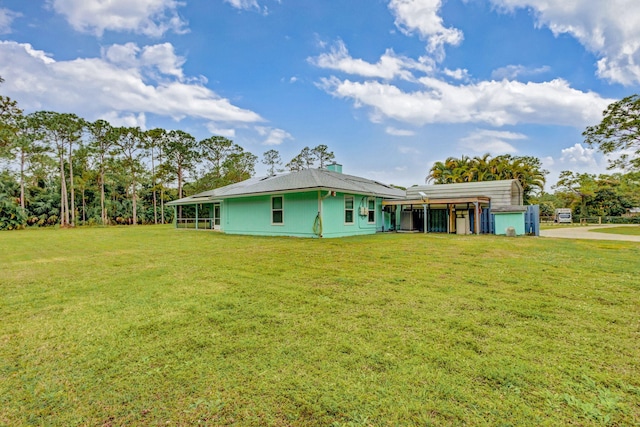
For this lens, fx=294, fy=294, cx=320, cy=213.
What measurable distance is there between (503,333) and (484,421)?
1365mm

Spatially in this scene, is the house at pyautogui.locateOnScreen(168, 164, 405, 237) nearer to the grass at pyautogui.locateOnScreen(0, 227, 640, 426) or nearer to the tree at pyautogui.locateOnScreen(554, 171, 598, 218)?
the grass at pyautogui.locateOnScreen(0, 227, 640, 426)

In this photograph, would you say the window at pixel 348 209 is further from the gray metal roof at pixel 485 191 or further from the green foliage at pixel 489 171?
the green foliage at pixel 489 171

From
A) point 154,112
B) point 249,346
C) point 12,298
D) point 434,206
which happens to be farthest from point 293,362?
point 154,112

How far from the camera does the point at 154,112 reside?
76.7 feet

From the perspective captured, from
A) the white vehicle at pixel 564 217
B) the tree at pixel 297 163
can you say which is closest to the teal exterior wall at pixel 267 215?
the tree at pixel 297 163

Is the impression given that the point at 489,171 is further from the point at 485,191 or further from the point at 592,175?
the point at 592,175

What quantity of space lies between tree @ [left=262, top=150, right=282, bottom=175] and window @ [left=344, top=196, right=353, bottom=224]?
26.6 m

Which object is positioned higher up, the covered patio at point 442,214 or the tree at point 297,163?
the tree at point 297,163

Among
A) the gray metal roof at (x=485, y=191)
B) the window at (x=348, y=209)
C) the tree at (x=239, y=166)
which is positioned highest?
the tree at (x=239, y=166)

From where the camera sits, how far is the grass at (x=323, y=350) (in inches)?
67.4

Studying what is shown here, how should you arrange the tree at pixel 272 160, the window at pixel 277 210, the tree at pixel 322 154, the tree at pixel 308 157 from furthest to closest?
the tree at pixel 272 160 → the tree at pixel 308 157 → the tree at pixel 322 154 → the window at pixel 277 210

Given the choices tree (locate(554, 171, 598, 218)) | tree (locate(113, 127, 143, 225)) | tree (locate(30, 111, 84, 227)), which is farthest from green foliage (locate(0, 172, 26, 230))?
tree (locate(554, 171, 598, 218))

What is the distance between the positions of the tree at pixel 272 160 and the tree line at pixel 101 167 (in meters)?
0.13

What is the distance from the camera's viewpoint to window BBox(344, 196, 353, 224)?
1306 cm
